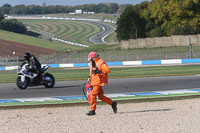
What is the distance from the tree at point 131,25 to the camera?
78938 millimetres

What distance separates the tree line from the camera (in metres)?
66.2

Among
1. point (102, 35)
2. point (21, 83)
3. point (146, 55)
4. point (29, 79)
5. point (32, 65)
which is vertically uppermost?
point (32, 65)

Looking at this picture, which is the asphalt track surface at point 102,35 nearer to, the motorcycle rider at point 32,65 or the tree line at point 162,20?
the tree line at point 162,20

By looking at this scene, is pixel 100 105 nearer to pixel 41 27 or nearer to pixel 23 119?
pixel 23 119

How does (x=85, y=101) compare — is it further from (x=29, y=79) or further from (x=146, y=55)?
(x=146, y=55)

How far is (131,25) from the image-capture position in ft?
261

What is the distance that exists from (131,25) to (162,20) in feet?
28.6

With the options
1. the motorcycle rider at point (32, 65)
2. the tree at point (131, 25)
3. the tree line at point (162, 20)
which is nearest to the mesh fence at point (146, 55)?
the tree line at point (162, 20)

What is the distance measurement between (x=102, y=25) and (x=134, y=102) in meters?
137

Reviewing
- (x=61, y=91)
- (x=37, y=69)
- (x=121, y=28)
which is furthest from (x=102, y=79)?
(x=121, y=28)

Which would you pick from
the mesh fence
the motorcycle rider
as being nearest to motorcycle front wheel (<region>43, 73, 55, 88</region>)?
the motorcycle rider

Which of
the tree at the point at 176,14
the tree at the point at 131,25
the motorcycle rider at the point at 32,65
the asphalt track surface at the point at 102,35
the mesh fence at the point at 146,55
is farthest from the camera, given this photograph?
the asphalt track surface at the point at 102,35

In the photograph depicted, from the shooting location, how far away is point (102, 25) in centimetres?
15075

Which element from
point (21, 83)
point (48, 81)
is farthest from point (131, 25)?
point (21, 83)
